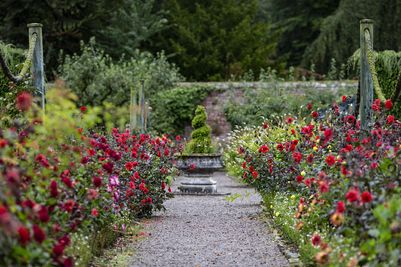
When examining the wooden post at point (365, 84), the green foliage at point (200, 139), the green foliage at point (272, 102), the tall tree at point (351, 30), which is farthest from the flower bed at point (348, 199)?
the tall tree at point (351, 30)

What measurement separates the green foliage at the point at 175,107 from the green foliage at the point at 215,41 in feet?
19.9

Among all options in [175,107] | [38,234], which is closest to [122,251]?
[38,234]

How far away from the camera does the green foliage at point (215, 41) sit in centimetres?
2766

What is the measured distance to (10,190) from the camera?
11.5 feet

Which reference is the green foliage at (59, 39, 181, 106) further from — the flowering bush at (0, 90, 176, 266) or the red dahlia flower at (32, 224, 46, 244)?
the red dahlia flower at (32, 224, 46, 244)

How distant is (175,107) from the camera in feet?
68.0

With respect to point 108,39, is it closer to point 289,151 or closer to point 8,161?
point 289,151

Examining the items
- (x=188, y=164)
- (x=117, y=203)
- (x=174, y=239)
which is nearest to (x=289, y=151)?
(x=174, y=239)

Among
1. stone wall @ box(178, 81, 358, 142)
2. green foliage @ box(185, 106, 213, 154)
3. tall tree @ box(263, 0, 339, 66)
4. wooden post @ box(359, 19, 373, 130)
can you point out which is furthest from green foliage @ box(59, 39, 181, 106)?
wooden post @ box(359, 19, 373, 130)

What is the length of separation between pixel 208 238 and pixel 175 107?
42.2ft

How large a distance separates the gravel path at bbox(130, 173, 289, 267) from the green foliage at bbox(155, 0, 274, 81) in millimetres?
16391

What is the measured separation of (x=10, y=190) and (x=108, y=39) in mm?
22798

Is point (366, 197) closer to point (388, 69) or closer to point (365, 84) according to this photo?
point (365, 84)

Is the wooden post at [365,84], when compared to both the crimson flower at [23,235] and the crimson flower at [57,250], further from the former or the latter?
the crimson flower at [23,235]
